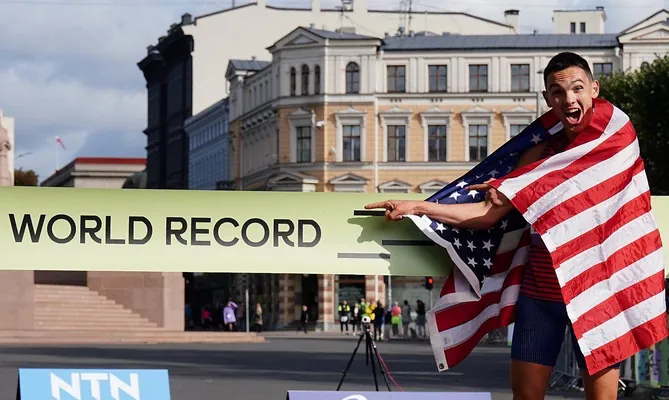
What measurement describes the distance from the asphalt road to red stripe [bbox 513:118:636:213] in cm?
1675

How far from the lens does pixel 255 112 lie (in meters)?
95.2

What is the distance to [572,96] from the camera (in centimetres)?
630

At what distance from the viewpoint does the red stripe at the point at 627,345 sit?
625cm

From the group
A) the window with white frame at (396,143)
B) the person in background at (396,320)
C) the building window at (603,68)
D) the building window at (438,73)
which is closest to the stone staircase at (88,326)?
the person in background at (396,320)

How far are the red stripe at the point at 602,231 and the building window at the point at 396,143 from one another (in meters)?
81.4

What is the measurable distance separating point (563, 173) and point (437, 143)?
267 ft

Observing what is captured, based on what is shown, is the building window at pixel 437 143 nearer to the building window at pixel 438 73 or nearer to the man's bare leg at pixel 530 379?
the building window at pixel 438 73

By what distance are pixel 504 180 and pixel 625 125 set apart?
48 centimetres

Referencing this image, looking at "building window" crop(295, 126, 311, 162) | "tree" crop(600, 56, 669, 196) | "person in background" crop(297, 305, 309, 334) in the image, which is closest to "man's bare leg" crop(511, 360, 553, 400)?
"tree" crop(600, 56, 669, 196)

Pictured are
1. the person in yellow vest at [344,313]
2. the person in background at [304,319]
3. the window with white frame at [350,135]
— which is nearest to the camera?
the person in yellow vest at [344,313]

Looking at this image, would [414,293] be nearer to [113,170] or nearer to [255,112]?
[255,112]

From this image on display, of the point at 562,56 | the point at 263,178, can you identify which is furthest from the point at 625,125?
the point at 263,178

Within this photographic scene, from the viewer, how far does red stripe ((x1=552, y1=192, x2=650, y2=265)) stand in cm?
625

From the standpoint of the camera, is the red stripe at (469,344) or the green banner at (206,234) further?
the green banner at (206,234)
